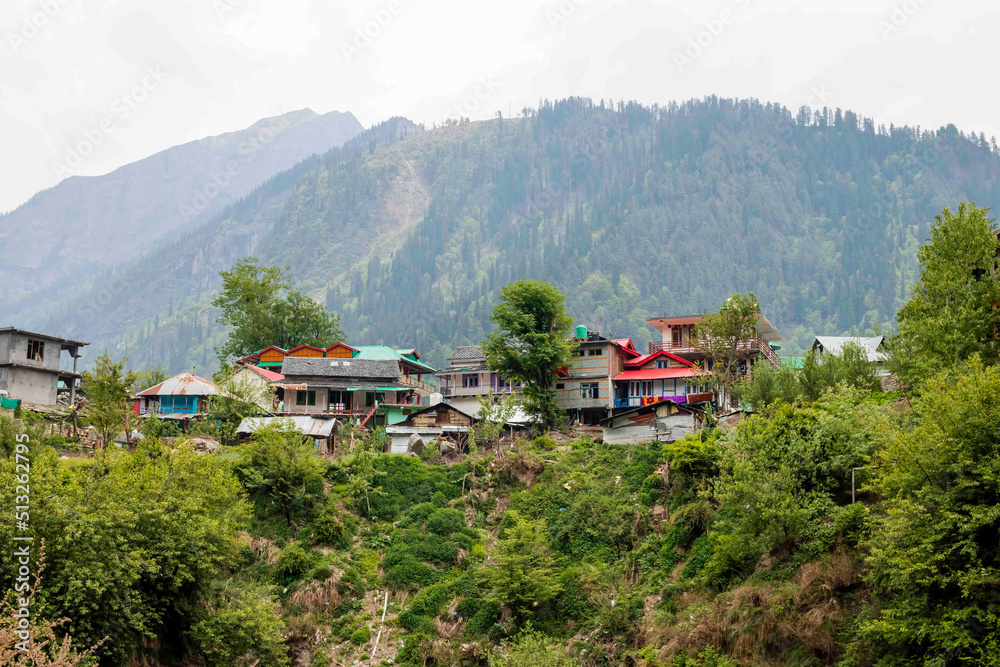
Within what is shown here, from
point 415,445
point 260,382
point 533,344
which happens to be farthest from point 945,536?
point 260,382

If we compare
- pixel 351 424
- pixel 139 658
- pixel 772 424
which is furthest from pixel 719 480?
pixel 351 424

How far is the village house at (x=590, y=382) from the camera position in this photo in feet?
228

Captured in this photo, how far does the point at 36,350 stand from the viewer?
6381cm

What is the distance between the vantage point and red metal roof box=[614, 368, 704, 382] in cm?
6844

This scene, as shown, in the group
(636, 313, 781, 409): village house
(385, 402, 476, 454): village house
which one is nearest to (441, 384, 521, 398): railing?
(636, 313, 781, 409): village house

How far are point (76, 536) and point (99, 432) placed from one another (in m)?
20.9

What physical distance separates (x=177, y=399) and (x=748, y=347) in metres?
41.4

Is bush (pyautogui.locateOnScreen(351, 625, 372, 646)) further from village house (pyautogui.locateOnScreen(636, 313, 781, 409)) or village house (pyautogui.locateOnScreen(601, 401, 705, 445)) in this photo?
village house (pyautogui.locateOnScreen(636, 313, 781, 409))

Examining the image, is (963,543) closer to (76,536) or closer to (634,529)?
(634,529)

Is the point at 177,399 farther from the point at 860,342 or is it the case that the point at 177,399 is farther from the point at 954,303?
the point at 954,303

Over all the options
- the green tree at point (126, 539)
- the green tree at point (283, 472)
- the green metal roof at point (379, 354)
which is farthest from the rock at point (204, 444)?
the green metal roof at point (379, 354)

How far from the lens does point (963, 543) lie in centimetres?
2461

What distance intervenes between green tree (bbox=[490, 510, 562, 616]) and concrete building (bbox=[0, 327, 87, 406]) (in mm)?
38130

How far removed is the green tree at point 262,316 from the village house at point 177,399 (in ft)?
37.8
